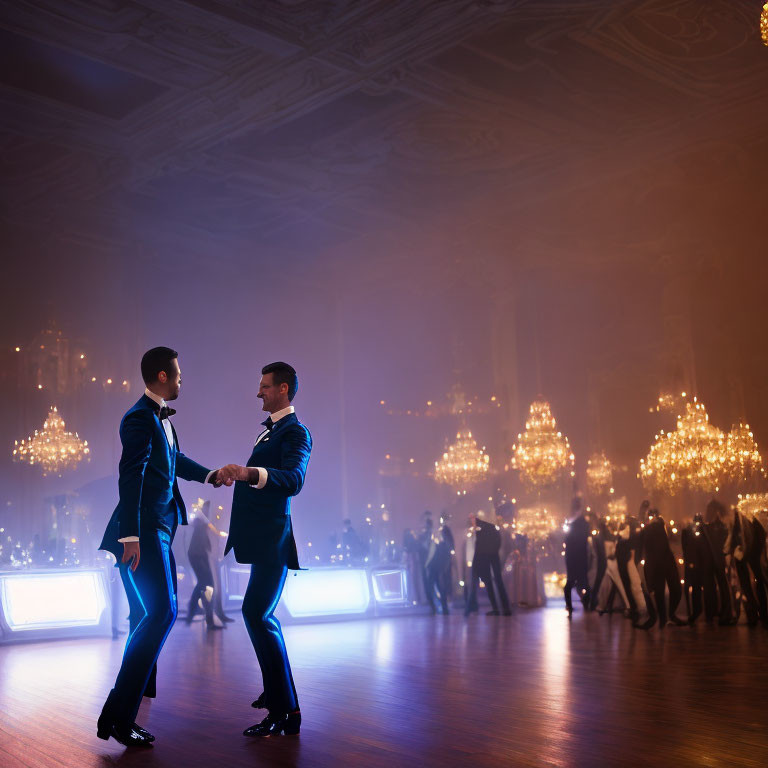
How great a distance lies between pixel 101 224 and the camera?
1475cm

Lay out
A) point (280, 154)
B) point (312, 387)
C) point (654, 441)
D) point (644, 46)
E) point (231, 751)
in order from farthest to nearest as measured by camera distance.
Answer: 1. point (312, 387)
2. point (654, 441)
3. point (280, 154)
4. point (644, 46)
5. point (231, 751)

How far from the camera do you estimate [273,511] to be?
359cm

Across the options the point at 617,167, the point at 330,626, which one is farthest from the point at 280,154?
the point at 330,626

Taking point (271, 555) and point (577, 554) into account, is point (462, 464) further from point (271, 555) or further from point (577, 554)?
point (271, 555)

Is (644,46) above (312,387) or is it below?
above

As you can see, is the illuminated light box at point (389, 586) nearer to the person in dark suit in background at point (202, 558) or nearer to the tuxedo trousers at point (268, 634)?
the person in dark suit in background at point (202, 558)

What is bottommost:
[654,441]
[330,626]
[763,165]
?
[330,626]

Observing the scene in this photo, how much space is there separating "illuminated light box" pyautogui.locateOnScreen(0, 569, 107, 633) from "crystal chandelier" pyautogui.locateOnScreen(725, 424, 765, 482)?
8.74 metres

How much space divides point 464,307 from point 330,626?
8.14 metres

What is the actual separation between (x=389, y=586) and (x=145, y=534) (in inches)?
344

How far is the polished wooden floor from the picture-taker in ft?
10.1

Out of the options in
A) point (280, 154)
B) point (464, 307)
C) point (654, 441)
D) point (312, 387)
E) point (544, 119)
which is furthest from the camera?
point (312, 387)

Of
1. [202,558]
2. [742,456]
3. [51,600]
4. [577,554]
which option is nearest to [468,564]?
[577,554]

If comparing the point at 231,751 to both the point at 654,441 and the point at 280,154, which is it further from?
the point at 654,441
